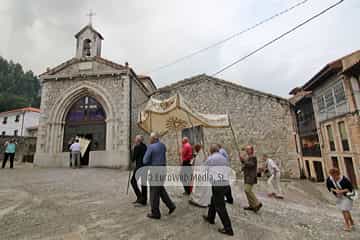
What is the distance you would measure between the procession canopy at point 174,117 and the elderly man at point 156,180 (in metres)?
1.68

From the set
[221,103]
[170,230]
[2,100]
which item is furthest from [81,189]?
[2,100]

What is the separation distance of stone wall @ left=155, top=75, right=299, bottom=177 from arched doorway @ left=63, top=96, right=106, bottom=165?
14.0 ft

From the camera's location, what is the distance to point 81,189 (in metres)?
5.85

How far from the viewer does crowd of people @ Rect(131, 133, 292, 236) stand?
335cm

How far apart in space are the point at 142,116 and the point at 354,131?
11309mm

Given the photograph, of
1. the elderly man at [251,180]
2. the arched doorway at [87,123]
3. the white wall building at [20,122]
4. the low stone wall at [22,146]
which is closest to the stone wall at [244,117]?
the arched doorway at [87,123]

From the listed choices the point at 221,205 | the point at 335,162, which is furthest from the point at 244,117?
the point at 221,205

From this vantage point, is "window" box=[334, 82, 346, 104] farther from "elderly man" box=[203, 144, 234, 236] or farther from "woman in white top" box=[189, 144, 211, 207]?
"elderly man" box=[203, 144, 234, 236]

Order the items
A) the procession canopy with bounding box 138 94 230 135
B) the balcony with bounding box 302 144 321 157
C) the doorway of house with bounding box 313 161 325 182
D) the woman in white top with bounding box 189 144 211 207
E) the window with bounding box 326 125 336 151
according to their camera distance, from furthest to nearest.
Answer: the balcony with bounding box 302 144 321 157, the doorway of house with bounding box 313 161 325 182, the window with bounding box 326 125 336 151, the procession canopy with bounding box 138 94 230 135, the woman in white top with bounding box 189 144 211 207

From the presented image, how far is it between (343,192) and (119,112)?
36.2 ft

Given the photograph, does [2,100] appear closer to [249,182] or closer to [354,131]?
[249,182]

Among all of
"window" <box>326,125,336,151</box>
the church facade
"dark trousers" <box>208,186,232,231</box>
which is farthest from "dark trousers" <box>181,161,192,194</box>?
"window" <box>326,125,336,151</box>

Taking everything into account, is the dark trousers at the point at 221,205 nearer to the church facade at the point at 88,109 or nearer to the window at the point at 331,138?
the church facade at the point at 88,109

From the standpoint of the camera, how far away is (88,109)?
12367mm
